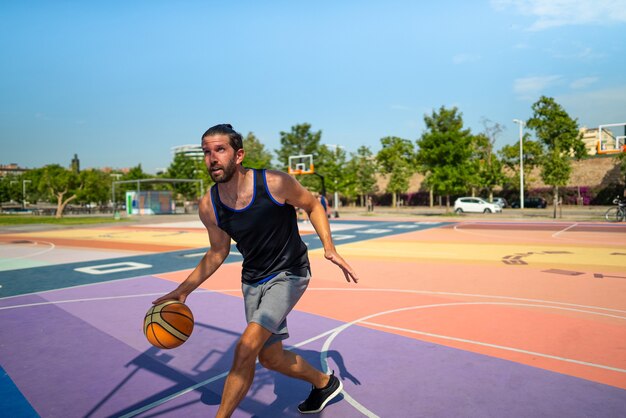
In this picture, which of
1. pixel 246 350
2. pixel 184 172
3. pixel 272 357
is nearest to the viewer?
pixel 246 350

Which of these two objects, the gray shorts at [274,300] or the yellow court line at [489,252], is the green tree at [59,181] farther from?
the gray shorts at [274,300]

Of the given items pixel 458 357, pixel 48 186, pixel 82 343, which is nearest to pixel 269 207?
pixel 458 357

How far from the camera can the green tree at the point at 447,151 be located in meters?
35.1

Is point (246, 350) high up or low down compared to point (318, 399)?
up

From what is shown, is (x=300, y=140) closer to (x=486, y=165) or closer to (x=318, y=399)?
(x=486, y=165)

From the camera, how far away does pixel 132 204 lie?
48312 millimetres

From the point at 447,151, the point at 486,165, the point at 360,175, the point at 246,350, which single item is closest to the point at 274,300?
the point at 246,350

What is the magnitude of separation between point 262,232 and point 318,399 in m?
1.57

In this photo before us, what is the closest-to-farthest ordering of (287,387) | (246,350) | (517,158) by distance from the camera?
(246,350)
(287,387)
(517,158)

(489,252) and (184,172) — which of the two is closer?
(489,252)

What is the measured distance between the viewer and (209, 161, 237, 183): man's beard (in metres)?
3.40

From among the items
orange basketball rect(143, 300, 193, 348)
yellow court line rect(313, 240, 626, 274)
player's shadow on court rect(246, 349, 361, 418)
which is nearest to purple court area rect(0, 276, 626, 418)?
player's shadow on court rect(246, 349, 361, 418)

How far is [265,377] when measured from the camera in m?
4.68

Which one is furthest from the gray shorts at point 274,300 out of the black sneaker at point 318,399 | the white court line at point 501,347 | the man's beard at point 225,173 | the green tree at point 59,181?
the green tree at point 59,181
